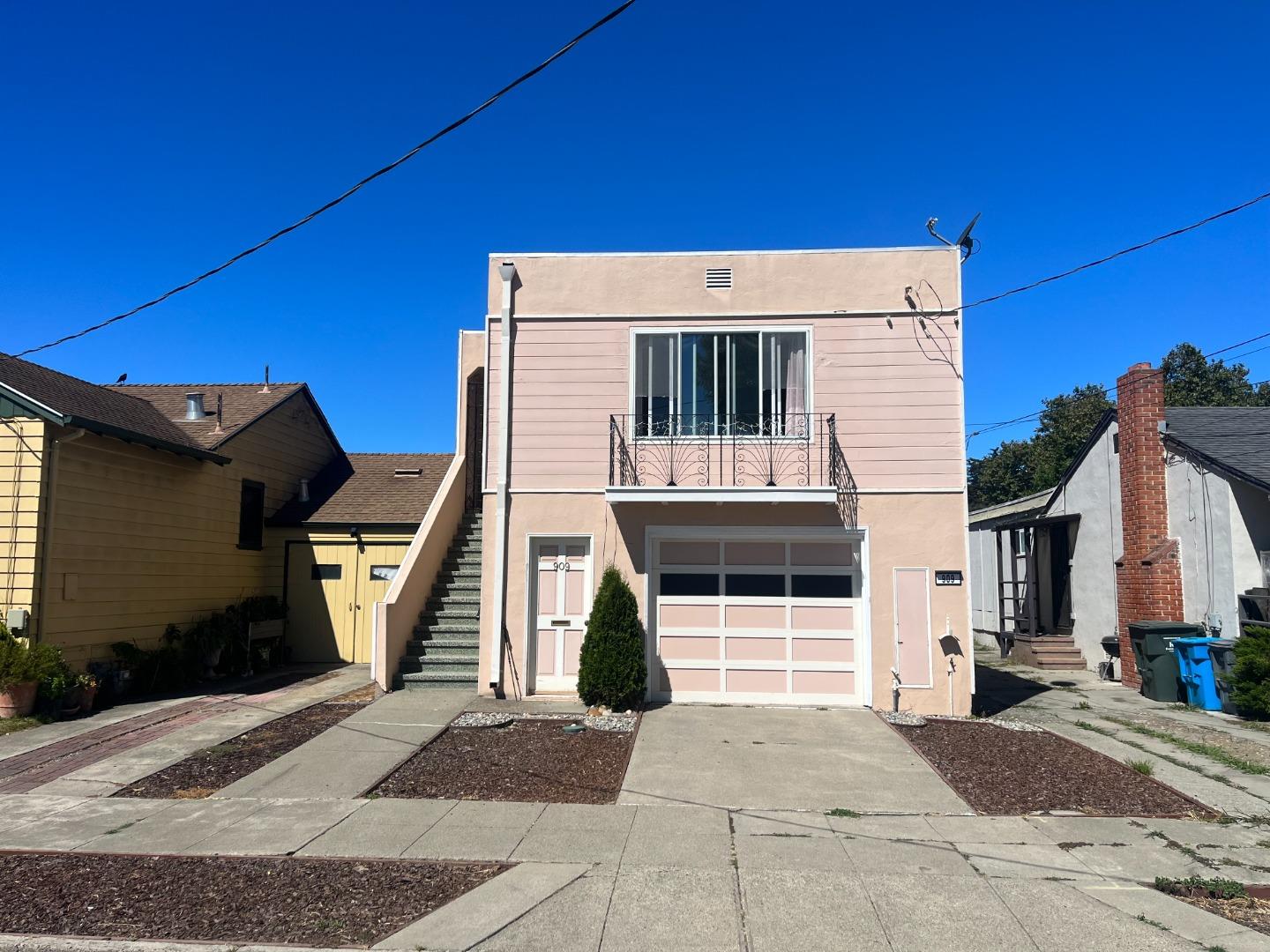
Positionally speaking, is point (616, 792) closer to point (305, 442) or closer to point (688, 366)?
point (688, 366)

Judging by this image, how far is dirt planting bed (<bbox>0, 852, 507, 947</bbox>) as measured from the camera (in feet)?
15.9

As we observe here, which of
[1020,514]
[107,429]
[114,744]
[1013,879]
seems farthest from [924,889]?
[1020,514]

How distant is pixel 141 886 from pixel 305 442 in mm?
13171

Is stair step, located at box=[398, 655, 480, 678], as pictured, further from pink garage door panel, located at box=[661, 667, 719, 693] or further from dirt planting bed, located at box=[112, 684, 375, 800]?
pink garage door panel, located at box=[661, 667, 719, 693]

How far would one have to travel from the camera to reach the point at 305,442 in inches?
695

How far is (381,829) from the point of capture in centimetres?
649

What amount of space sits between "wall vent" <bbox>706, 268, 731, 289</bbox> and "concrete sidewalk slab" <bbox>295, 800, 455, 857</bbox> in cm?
728

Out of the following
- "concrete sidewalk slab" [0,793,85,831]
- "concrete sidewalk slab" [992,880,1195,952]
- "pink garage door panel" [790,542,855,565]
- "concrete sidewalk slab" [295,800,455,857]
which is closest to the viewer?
"concrete sidewalk slab" [992,880,1195,952]

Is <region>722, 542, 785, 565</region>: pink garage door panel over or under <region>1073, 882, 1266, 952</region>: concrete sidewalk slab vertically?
over

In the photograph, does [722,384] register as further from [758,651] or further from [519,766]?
[519,766]

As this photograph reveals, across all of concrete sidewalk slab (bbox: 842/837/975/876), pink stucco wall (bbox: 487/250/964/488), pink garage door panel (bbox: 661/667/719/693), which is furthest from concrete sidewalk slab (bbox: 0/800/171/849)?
pink garage door panel (bbox: 661/667/719/693)

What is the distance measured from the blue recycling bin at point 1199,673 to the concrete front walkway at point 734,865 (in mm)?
6159

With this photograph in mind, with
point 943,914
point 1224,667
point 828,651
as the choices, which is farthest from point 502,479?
point 1224,667

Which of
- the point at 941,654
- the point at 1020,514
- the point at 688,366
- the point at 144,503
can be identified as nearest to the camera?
the point at 941,654
